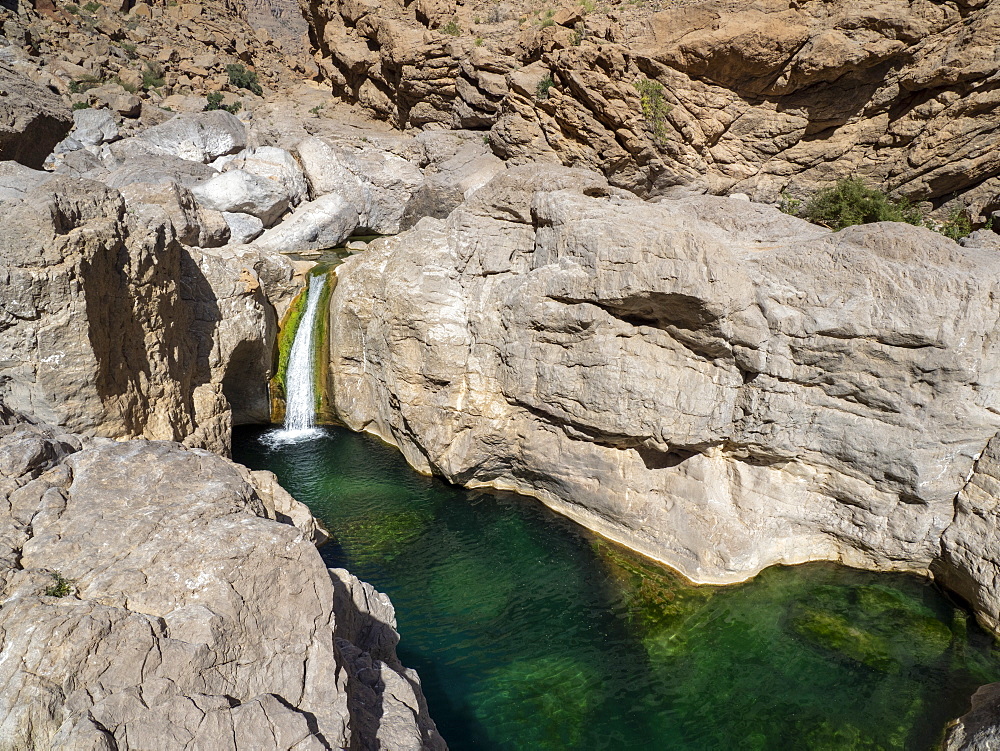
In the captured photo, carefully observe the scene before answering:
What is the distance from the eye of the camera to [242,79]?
33000 millimetres

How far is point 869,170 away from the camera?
16.9 metres

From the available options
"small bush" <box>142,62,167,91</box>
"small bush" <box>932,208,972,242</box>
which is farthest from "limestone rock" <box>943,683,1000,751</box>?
"small bush" <box>142,62,167,91</box>

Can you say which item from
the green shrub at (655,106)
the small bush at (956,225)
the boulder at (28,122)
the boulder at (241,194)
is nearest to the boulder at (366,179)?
the boulder at (241,194)

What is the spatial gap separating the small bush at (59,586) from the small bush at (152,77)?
31320 mm

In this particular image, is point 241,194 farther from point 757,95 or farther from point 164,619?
point 164,619

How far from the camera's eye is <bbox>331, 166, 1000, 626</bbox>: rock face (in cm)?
844

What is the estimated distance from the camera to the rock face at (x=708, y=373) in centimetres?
844

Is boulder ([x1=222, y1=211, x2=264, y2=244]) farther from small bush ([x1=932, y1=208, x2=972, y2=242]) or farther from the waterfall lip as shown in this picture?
small bush ([x1=932, y1=208, x2=972, y2=242])

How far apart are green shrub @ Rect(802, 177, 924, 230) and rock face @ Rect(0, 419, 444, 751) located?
49.4 ft

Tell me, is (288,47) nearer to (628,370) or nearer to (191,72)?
(191,72)

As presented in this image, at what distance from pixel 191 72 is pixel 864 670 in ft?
121

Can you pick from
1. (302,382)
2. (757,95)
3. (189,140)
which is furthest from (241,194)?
(757,95)

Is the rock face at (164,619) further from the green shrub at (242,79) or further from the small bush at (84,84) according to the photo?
the green shrub at (242,79)

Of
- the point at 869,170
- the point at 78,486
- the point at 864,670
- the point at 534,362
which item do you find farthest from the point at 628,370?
the point at 869,170
